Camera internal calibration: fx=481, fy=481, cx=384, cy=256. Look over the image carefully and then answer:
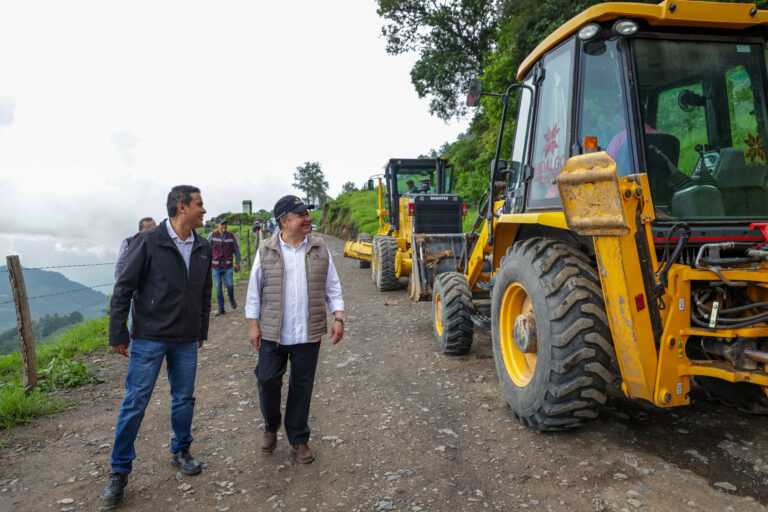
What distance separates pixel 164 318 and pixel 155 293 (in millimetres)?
169

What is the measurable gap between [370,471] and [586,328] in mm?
1632

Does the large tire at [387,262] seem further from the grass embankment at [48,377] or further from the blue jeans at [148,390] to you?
the blue jeans at [148,390]

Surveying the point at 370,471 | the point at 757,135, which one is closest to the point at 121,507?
the point at 370,471

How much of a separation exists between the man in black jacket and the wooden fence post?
2.68 metres

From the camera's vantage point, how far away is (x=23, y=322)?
508 centimetres

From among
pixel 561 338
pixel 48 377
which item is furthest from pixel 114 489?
pixel 48 377

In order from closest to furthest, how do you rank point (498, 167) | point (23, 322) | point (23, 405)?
point (23, 405)
point (498, 167)
point (23, 322)

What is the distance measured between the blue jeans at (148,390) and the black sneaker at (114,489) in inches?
1.5

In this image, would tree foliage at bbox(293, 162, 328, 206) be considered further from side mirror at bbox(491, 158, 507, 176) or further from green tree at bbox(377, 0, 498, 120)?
side mirror at bbox(491, 158, 507, 176)

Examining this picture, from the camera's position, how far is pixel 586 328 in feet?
9.62

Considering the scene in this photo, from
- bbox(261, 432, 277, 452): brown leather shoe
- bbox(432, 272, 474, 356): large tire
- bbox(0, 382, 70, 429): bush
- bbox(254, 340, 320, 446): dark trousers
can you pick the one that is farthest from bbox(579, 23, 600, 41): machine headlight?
bbox(0, 382, 70, 429): bush

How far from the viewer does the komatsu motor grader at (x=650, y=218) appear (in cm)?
260

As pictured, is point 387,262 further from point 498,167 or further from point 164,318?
point 164,318

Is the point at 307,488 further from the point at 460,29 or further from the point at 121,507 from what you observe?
the point at 460,29
